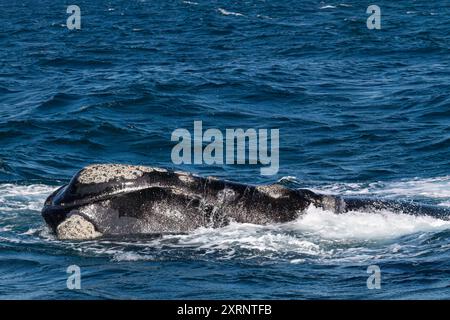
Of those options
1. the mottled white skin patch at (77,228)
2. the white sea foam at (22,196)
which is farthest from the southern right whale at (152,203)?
the white sea foam at (22,196)

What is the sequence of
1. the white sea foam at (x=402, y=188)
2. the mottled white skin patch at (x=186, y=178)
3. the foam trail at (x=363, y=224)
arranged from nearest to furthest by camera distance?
the mottled white skin patch at (x=186, y=178) → the foam trail at (x=363, y=224) → the white sea foam at (x=402, y=188)

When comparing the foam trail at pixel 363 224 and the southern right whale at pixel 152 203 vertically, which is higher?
the southern right whale at pixel 152 203

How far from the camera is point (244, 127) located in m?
32.8

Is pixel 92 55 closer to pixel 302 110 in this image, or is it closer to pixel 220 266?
pixel 302 110

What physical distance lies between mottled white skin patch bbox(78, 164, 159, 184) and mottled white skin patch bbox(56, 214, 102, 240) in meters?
0.67

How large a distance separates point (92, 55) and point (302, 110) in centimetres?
1820

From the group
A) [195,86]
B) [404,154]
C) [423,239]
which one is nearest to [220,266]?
[423,239]

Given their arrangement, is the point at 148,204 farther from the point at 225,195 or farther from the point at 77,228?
the point at 225,195

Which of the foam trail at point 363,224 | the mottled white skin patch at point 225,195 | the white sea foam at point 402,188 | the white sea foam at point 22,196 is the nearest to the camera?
the mottled white skin patch at point 225,195

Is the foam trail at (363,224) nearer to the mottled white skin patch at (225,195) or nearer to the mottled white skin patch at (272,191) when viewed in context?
the mottled white skin patch at (272,191)

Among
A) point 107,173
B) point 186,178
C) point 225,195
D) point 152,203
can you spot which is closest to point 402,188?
point 225,195

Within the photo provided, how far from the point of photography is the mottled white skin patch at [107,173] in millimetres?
17906

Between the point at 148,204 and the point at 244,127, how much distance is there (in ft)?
49.0
